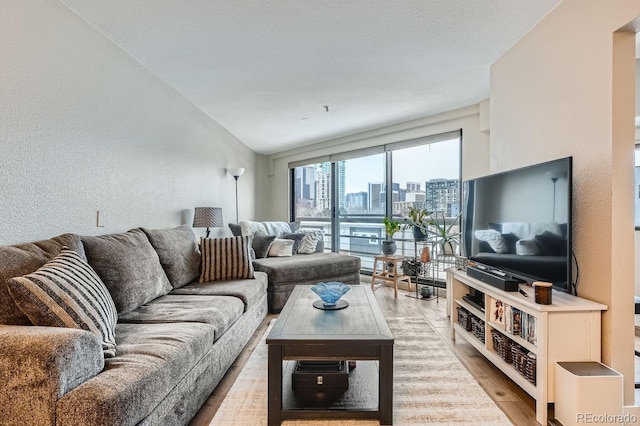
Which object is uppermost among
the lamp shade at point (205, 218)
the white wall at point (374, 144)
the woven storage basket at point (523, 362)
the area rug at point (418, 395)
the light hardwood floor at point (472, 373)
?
the white wall at point (374, 144)

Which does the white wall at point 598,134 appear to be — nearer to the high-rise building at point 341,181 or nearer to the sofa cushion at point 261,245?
the sofa cushion at point 261,245

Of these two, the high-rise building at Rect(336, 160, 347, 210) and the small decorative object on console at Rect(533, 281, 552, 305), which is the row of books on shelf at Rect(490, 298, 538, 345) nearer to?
the small decorative object on console at Rect(533, 281, 552, 305)

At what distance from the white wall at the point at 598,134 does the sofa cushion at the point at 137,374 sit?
2182mm

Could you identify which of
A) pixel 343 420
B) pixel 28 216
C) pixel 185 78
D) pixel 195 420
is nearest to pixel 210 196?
pixel 185 78

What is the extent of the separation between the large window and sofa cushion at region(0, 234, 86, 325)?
4062 millimetres

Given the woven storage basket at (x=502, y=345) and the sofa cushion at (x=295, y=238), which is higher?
the sofa cushion at (x=295, y=238)

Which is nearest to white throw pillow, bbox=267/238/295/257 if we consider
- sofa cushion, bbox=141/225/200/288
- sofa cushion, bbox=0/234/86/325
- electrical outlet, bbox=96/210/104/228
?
sofa cushion, bbox=141/225/200/288

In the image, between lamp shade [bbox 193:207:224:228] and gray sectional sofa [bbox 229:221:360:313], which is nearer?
gray sectional sofa [bbox 229:221:360:313]

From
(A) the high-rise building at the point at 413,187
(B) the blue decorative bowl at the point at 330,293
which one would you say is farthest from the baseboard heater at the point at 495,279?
(A) the high-rise building at the point at 413,187

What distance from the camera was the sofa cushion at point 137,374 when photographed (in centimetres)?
113

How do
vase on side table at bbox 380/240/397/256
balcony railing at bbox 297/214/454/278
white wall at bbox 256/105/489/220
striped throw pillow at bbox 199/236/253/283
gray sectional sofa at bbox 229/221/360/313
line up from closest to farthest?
striped throw pillow at bbox 199/236/253/283
gray sectional sofa at bbox 229/221/360/313
white wall at bbox 256/105/489/220
vase on side table at bbox 380/240/397/256
balcony railing at bbox 297/214/454/278

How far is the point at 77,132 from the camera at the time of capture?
2.25 metres

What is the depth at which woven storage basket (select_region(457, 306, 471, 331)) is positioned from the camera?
8.87ft

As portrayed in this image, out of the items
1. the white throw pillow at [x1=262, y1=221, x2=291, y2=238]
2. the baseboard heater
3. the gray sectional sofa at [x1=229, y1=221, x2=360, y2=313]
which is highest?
the white throw pillow at [x1=262, y1=221, x2=291, y2=238]
